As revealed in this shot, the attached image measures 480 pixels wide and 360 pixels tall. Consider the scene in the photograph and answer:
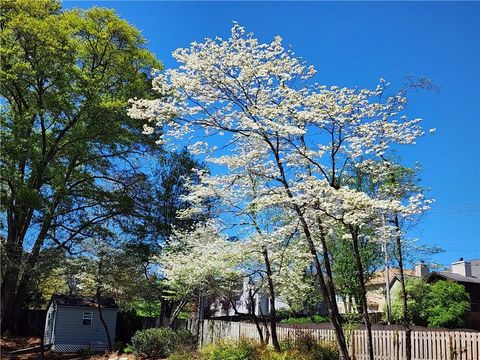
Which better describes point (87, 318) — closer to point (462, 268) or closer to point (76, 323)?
point (76, 323)

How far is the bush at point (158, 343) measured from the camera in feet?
59.0

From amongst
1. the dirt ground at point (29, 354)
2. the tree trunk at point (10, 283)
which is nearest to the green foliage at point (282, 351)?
the dirt ground at point (29, 354)

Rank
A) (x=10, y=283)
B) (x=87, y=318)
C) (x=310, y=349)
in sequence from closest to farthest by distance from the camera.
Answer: (x=310, y=349) → (x=10, y=283) → (x=87, y=318)

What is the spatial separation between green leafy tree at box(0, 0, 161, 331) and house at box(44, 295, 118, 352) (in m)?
1.89

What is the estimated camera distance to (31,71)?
2177 centimetres

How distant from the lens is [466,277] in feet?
105

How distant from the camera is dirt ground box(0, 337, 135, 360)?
19.2m

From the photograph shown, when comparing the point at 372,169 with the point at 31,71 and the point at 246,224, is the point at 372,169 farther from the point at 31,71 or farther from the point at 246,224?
the point at 31,71

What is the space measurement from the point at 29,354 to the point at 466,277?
26.8 metres

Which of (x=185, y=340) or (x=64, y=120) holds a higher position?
(x=64, y=120)

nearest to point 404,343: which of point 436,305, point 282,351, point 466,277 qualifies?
point 282,351

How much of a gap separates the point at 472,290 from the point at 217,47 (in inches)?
1103

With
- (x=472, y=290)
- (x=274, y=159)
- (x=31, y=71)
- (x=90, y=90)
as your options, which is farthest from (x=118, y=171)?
(x=472, y=290)

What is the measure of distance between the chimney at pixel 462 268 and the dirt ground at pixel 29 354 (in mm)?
25050
